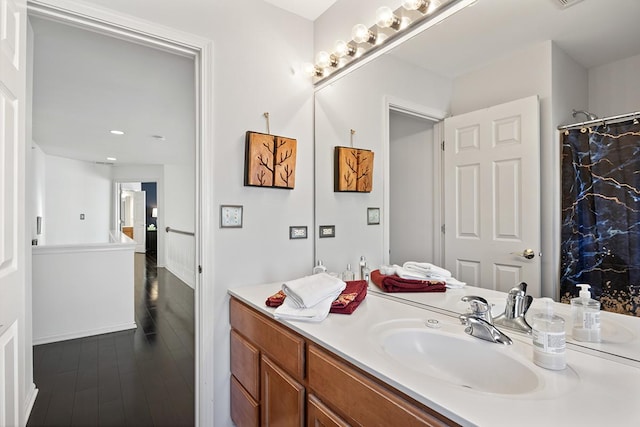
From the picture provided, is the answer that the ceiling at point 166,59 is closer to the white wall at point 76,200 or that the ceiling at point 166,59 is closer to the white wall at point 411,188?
the white wall at point 411,188

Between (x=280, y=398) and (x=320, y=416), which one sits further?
(x=280, y=398)

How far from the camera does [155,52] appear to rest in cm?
226

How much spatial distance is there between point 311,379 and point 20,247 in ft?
3.64

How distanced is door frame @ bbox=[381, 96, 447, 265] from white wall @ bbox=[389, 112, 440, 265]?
2cm

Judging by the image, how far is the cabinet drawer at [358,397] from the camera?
786mm

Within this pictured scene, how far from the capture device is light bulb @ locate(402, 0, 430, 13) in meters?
1.44

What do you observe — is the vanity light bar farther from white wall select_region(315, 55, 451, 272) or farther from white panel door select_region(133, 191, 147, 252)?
white panel door select_region(133, 191, 147, 252)

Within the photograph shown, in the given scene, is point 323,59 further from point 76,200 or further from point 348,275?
point 76,200

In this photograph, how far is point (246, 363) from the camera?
1617 mm

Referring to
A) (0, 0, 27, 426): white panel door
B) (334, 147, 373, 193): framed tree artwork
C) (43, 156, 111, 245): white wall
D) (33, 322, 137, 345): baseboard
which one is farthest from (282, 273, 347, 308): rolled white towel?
(43, 156, 111, 245): white wall

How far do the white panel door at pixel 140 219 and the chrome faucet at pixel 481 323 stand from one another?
1021 centimetres

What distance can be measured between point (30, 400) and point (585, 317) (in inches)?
115

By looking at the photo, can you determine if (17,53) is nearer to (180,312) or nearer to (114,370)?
(114,370)

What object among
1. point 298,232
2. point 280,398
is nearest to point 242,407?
point 280,398
